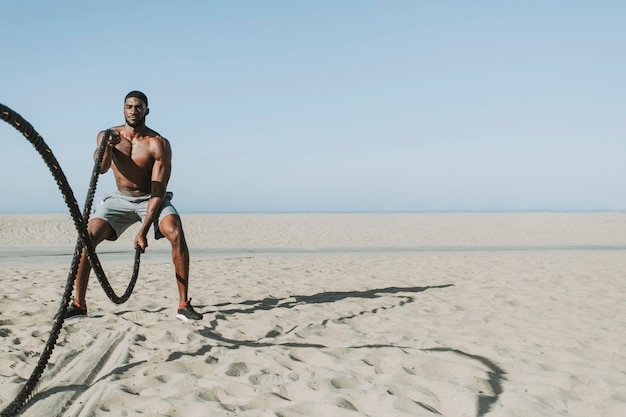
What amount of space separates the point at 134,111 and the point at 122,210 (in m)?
0.91

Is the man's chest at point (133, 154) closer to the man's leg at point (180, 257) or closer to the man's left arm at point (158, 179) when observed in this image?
the man's left arm at point (158, 179)

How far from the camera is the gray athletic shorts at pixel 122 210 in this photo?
194 inches

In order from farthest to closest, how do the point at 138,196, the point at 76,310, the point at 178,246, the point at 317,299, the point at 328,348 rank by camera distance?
1. the point at 317,299
2. the point at 138,196
3. the point at 178,246
4. the point at 76,310
5. the point at 328,348

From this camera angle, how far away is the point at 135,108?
4797 mm

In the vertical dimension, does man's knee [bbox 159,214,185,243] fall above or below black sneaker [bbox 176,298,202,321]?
above

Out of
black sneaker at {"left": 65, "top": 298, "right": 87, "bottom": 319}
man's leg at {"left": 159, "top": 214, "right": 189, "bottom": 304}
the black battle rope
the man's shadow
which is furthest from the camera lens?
the man's shadow

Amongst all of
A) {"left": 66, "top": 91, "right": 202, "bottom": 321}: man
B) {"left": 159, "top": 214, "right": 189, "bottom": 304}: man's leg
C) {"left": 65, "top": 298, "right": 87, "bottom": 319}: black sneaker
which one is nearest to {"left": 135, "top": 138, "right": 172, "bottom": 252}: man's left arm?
{"left": 66, "top": 91, "right": 202, "bottom": 321}: man

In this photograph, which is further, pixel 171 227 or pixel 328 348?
pixel 171 227

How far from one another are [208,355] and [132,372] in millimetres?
555

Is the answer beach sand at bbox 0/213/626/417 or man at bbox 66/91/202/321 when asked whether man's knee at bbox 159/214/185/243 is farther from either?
beach sand at bbox 0/213/626/417

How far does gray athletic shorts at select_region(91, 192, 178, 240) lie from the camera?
16.2ft

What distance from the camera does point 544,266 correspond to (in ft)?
32.9

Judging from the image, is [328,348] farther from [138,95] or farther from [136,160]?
[138,95]

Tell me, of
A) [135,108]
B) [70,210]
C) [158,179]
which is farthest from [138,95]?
[70,210]
